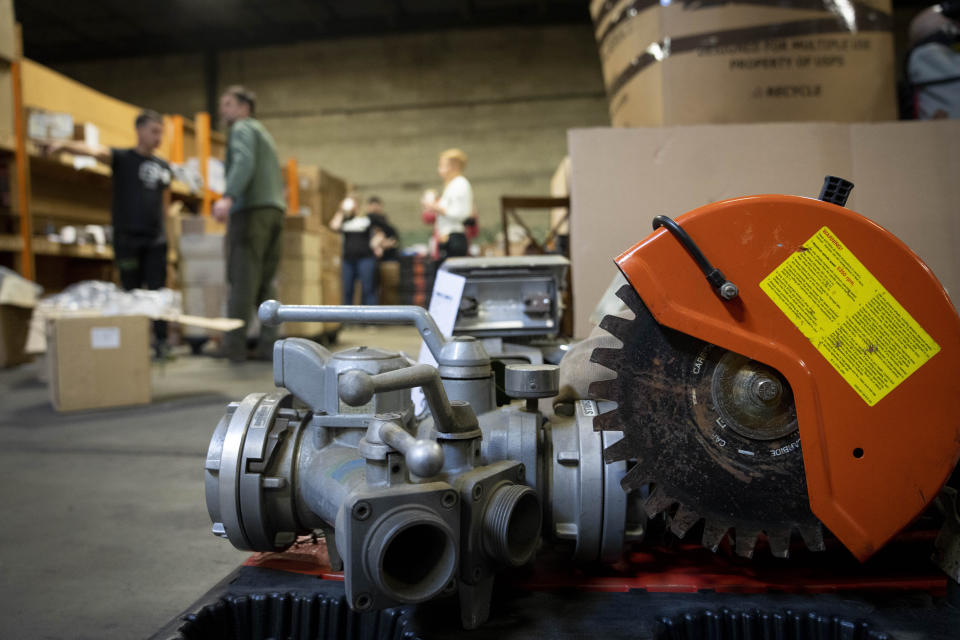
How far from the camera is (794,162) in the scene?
1918mm

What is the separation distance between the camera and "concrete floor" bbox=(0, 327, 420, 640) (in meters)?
0.97

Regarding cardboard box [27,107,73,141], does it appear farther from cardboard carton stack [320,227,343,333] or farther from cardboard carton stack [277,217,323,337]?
cardboard carton stack [320,227,343,333]

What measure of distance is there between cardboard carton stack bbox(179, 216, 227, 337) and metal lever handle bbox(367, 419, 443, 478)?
13.5ft

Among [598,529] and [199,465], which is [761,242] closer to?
[598,529]

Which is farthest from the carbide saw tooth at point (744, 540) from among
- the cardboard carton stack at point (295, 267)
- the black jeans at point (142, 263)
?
the cardboard carton stack at point (295, 267)

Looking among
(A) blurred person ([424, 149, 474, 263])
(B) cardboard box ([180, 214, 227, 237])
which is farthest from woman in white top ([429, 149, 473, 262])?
(B) cardboard box ([180, 214, 227, 237])

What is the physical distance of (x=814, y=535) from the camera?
2.77 feet

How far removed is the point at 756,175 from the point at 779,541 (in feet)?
4.54

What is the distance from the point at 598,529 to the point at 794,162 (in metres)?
1.48

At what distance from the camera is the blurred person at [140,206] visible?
3760 mm

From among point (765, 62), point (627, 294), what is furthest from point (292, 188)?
point (627, 294)

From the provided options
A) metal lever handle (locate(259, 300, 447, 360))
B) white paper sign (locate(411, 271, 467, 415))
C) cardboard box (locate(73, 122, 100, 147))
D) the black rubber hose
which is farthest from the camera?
cardboard box (locate(73, 122, 100, 147))

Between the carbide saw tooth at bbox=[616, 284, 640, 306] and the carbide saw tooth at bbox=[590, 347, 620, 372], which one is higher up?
the carbide saw tooth at bbox=[616, 284, 640, 306]

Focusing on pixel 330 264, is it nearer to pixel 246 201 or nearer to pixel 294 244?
pixel 294 244
